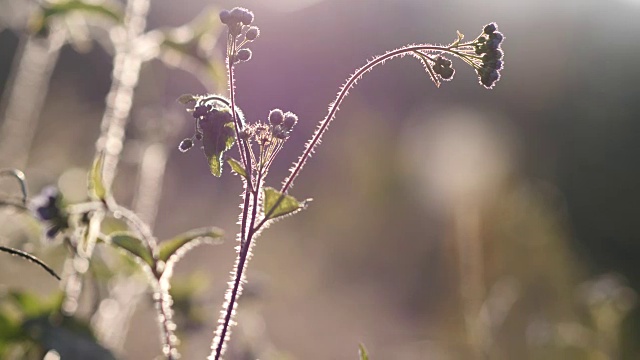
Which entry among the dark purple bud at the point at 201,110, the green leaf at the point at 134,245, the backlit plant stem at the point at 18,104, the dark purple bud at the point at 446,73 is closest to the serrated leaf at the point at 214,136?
the dark purple bud at the point at 201,110

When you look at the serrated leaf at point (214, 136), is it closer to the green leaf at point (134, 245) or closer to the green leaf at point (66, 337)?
the green leaf at point (134, 245)

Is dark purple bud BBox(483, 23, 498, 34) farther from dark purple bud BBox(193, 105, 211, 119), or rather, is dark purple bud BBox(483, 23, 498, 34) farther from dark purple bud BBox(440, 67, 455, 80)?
dark purple bud BBox(193, 105, 211, 119)

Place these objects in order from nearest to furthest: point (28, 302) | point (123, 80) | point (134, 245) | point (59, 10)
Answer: point (134, 245) → point (28, 302) → point (59, 10) → point (123, 80)

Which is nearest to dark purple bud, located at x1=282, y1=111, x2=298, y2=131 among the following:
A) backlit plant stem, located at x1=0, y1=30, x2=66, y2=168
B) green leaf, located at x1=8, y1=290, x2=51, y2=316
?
green leaf, located at x1=8, y1=290, x2=51, y2=316

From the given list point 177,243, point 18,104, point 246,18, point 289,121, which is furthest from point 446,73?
point 18,104

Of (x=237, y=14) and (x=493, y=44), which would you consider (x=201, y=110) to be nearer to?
(x=237, y=14)

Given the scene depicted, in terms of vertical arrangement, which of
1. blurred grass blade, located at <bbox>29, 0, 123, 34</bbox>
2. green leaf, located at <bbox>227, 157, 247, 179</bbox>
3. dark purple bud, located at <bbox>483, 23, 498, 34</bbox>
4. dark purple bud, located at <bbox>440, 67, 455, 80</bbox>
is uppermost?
blurred grass blade, located at <bbox>29, 0, 123, 34</bbox>

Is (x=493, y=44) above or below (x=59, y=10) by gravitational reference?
below

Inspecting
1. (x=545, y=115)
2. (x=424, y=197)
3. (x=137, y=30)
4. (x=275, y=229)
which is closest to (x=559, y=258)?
(x=424, y=197)
